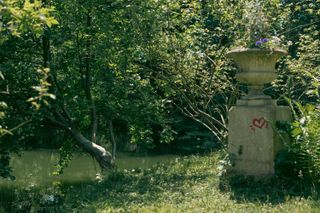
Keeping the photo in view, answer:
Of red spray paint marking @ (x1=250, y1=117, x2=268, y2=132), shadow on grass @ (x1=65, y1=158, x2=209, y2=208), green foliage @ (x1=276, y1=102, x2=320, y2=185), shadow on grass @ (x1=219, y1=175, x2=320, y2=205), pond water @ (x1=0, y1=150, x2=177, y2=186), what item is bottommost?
pond water @ (x1=0, y1=150, x2=177, y2=186)

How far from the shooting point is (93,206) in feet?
18.7

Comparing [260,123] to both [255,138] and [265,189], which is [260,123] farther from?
[265,189]

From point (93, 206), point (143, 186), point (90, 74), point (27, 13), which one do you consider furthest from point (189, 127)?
point (27, 13)

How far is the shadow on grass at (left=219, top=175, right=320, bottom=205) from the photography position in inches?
213

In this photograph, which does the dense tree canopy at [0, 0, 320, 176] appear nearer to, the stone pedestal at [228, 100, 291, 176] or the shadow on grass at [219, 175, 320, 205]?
the stone pedestal at [228, 100, 291, 176]

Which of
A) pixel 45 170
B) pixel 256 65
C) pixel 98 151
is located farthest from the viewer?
pixel 45 170

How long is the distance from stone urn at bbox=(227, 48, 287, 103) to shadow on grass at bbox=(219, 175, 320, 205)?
1.09 metres

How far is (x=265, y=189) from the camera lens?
5.91 metres

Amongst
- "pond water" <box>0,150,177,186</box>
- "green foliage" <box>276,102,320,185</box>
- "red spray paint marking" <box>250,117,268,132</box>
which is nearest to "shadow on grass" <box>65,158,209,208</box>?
"red spray paint marking" <box>250,117,268,132</box>

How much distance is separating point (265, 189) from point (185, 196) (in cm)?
96

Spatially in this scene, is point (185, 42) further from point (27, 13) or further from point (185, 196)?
point (27, 13)

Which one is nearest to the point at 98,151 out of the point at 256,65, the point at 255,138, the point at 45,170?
the point at 255,138

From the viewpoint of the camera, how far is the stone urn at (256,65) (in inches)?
252

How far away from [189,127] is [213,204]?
15.7 meters
